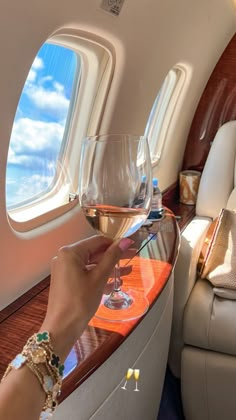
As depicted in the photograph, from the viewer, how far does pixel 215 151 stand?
2.40 m

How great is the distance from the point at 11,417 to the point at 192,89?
2.22m

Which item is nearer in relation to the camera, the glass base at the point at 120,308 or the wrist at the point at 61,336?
the wrist at the point at 61,336

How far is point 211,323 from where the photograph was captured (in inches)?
66.3

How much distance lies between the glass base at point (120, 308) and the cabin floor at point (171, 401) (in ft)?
3.09

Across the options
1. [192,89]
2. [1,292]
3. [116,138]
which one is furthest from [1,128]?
[192,89]

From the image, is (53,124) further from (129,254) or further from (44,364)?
(44,364)

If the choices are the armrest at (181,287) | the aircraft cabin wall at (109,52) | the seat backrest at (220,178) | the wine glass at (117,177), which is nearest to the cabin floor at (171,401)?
the armrest at (181,287)

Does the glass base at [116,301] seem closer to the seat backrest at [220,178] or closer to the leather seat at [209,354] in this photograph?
the leather seat at [209,354]

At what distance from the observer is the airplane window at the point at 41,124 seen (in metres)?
1.29

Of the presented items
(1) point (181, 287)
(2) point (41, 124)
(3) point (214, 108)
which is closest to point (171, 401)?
(1) point (181, 287)

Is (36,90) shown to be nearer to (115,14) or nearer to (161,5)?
(115,14)

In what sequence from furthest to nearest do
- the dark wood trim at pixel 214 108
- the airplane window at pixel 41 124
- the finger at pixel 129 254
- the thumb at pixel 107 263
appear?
the dark wood trim at pixel 214 108 → the finger at pixel 129 254 → the airplane window at pixel 41 124 → the thumb at pixel 107 263

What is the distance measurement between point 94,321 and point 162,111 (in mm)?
1701

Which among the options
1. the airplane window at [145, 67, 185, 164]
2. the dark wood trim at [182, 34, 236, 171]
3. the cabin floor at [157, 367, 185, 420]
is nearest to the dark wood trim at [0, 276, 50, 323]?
the cabin floor at [157, 367, 185, 420]
